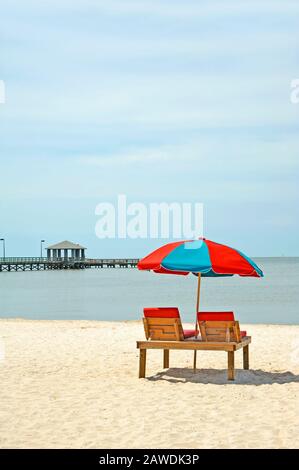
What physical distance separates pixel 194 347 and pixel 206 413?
1.76 metres

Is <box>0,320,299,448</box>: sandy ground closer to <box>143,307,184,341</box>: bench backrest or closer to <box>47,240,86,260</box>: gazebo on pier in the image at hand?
<box>143,307,184,341</box>: bench backrest

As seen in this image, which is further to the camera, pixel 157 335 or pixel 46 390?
pixel 157 335

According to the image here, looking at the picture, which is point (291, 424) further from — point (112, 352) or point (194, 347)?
point (112, 352)

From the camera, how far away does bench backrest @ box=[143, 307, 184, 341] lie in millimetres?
9094

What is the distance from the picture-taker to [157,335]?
30.1ft

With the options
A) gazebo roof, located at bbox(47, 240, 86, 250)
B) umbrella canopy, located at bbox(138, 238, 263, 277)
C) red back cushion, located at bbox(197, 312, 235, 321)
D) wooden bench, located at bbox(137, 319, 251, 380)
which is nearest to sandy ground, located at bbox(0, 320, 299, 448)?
wooden bench, located at bbox(137, 319, 251, 380)

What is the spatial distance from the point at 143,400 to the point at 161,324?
1.47m

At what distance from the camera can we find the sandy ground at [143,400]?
6215 mm

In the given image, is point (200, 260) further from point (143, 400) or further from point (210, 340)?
point (143, 400)

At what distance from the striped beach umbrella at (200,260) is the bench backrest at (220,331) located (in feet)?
2.10

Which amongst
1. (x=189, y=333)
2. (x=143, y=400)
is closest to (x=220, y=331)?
(x=189, y=333)

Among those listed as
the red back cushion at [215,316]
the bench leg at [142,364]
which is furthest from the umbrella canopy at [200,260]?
the bench leg at [142,364]

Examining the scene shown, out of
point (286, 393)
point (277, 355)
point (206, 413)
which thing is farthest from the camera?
point (277, 355)
